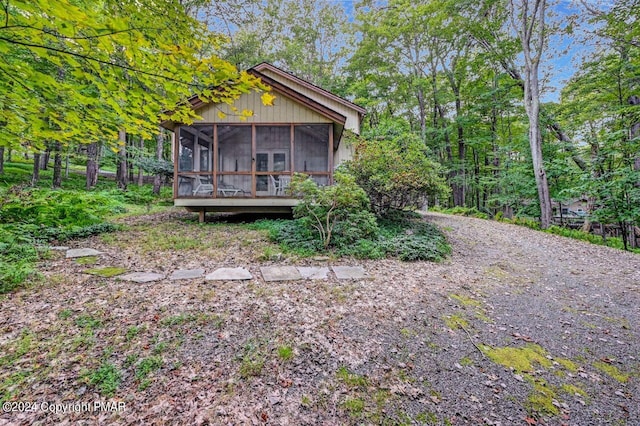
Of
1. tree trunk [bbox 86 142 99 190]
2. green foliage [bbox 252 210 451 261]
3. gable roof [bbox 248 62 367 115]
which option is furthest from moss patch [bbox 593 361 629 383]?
tree trunk [bbox 86 142 99 190]

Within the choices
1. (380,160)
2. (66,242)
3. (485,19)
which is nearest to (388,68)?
(485,19)

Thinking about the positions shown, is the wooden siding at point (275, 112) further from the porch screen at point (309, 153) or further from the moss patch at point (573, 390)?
the moss patch at point (573, 390)

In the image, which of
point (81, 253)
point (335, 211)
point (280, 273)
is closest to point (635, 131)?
point (335, 211)

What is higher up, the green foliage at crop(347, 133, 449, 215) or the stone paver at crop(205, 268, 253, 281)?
the green foliage at crop(347, 133, 449, 215)

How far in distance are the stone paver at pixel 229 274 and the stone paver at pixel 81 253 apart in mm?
2566

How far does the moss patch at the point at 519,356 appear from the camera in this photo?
2.68m

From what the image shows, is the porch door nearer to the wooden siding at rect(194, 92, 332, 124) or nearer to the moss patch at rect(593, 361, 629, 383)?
the wooden siding at rect(194, 92, 332, 124)

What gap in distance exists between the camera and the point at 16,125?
2701 mm

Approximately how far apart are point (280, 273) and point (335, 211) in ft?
8.00

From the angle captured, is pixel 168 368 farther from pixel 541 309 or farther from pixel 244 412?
pixel 541 309

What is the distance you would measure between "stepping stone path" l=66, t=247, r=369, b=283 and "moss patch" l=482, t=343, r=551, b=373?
2.14m

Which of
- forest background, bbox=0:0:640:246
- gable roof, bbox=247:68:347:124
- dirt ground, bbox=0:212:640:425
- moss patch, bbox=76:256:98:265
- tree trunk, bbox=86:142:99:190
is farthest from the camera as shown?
tree trunk, bbox=86:142:99:190

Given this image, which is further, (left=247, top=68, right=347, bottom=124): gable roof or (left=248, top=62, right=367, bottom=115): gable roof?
(left=248, top=62, right=367, bottom=115): gable roof

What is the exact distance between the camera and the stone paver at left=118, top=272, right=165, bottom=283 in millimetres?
4070
